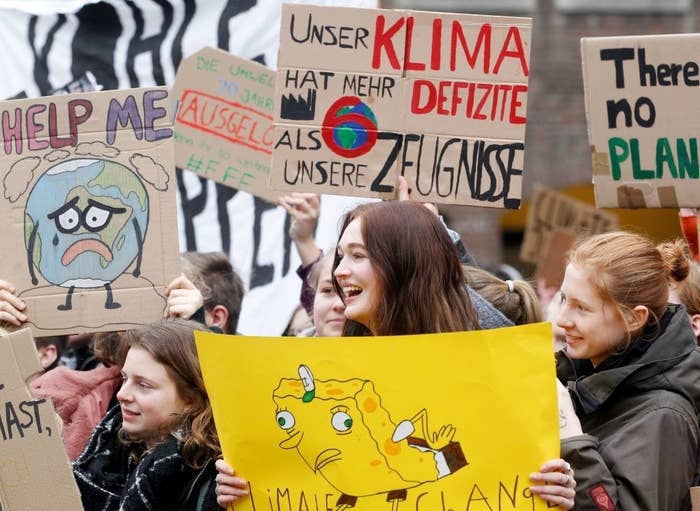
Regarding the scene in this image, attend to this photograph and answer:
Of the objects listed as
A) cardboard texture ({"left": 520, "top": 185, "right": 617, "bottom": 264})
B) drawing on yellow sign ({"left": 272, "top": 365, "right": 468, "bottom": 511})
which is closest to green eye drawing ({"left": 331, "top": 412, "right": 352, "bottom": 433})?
drawing on yellow sign ({"left": 272, "top": 365, "right": 468, "bottom": 511})

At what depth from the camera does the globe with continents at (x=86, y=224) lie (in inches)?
152

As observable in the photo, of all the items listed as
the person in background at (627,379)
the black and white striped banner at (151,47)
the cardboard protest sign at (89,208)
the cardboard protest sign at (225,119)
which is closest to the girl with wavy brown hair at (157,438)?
the cardboard protest sign at (89,208)

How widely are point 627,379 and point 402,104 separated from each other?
1.32 metres

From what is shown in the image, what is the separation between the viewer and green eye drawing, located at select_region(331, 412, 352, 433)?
295 cm

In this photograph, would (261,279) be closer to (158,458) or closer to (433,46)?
(433,46)

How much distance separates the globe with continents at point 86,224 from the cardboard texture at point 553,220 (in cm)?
378

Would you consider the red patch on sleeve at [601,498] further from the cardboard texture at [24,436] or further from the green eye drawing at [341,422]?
the cardboard texture at [24,436]

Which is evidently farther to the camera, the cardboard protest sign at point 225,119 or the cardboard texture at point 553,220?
the cardboard texture at point 553,220

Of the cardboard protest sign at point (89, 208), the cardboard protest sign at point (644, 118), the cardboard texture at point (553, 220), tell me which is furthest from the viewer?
the cardboard texture at point (553, 220)

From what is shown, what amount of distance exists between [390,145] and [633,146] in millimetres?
715

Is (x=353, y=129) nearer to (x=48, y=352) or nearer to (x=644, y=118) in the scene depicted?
(x=644, y=118)

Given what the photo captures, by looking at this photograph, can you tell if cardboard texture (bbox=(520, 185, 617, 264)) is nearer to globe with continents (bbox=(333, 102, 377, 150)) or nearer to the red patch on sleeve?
globe with continents (bbox=(333, 102, 377, 150))

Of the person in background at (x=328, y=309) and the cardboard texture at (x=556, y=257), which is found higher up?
the cardboard texture at (x=556, y=257)

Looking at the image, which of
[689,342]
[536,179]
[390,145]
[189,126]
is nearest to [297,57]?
[390,145]
